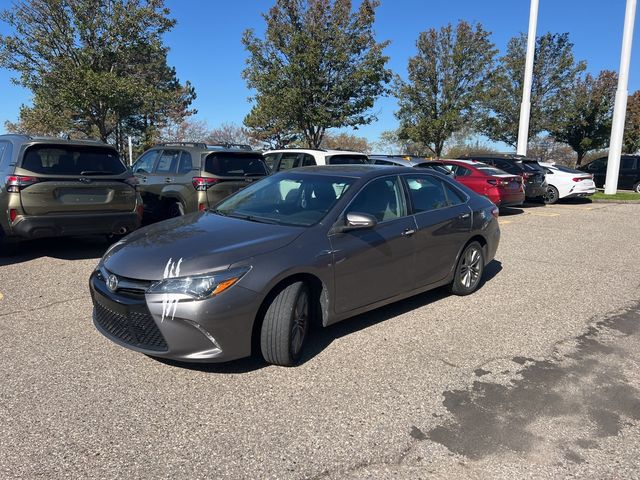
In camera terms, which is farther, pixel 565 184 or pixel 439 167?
pixel 565 184

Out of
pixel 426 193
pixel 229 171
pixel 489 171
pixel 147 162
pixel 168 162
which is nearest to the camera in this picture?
pixel 426 193

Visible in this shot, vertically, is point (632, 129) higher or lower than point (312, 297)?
higher

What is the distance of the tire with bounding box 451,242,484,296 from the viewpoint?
5.59 m

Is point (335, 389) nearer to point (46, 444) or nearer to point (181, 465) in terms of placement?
point (181, 465)

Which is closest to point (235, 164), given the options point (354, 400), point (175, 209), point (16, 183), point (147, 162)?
point (175, 209)

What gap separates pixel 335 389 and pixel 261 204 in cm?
196

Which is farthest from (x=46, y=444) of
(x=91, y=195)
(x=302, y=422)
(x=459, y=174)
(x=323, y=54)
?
(x=323, y=54)

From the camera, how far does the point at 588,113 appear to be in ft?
92.8

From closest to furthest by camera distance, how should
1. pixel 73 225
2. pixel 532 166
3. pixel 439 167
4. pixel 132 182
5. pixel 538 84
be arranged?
pixel 73 225 → pixel 132 182 → pixel 439 167 → pixel 532 166 → pixel 538 84

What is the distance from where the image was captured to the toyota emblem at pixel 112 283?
356 cm

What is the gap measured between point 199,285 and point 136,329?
1.88 feet

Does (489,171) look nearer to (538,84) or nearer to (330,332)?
(330,332)

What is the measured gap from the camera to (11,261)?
6910 mm

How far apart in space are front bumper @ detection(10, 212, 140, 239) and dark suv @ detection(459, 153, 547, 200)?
11656 millimetres
